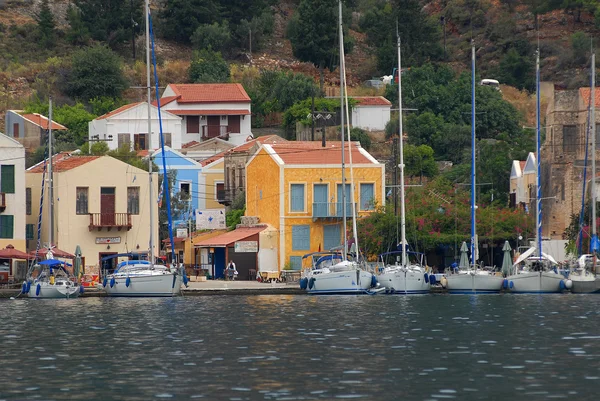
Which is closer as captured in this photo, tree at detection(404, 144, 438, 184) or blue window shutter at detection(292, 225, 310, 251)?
blue window shutter at detection(292, 225, 310, 251)

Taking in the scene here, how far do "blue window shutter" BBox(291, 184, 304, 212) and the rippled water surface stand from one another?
18.6 m

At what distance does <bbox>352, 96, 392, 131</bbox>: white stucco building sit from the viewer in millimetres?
109688

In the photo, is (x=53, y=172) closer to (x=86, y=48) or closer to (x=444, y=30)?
(x=86, y=48)

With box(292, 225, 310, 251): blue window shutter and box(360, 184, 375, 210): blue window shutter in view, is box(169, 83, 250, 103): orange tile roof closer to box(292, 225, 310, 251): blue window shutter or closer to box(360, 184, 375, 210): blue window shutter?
box(360, 184, 375, 210): blue window shutter

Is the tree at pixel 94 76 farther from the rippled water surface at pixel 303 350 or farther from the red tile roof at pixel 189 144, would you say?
the rippled water surface at pixel 303 350

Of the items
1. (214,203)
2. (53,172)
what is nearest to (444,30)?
(214,203)

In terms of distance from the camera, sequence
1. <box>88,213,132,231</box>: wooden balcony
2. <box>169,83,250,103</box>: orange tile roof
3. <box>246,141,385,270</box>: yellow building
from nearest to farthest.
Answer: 1. <box>88,213,132,231</box>: wooden balcony
2. <box>246,141,385,270</box>: yellow building
3. <box>169,83,250,103</box>: orange tile roof

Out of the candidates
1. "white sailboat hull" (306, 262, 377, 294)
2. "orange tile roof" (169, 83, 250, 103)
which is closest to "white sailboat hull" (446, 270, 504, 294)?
"white sailboat hull" (306, 262, 377, 294)

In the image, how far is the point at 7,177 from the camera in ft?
245

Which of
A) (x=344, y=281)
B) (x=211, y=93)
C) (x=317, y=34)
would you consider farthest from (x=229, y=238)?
(x=317, y=34)

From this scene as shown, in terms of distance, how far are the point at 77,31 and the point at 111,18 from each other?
3.40 meters

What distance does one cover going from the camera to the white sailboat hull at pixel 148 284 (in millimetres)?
65188

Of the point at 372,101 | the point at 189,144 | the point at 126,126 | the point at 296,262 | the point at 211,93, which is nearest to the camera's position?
the point at 296,262

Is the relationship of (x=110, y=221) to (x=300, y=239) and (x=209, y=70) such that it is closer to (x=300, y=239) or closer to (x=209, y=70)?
(x=300, y=239)
